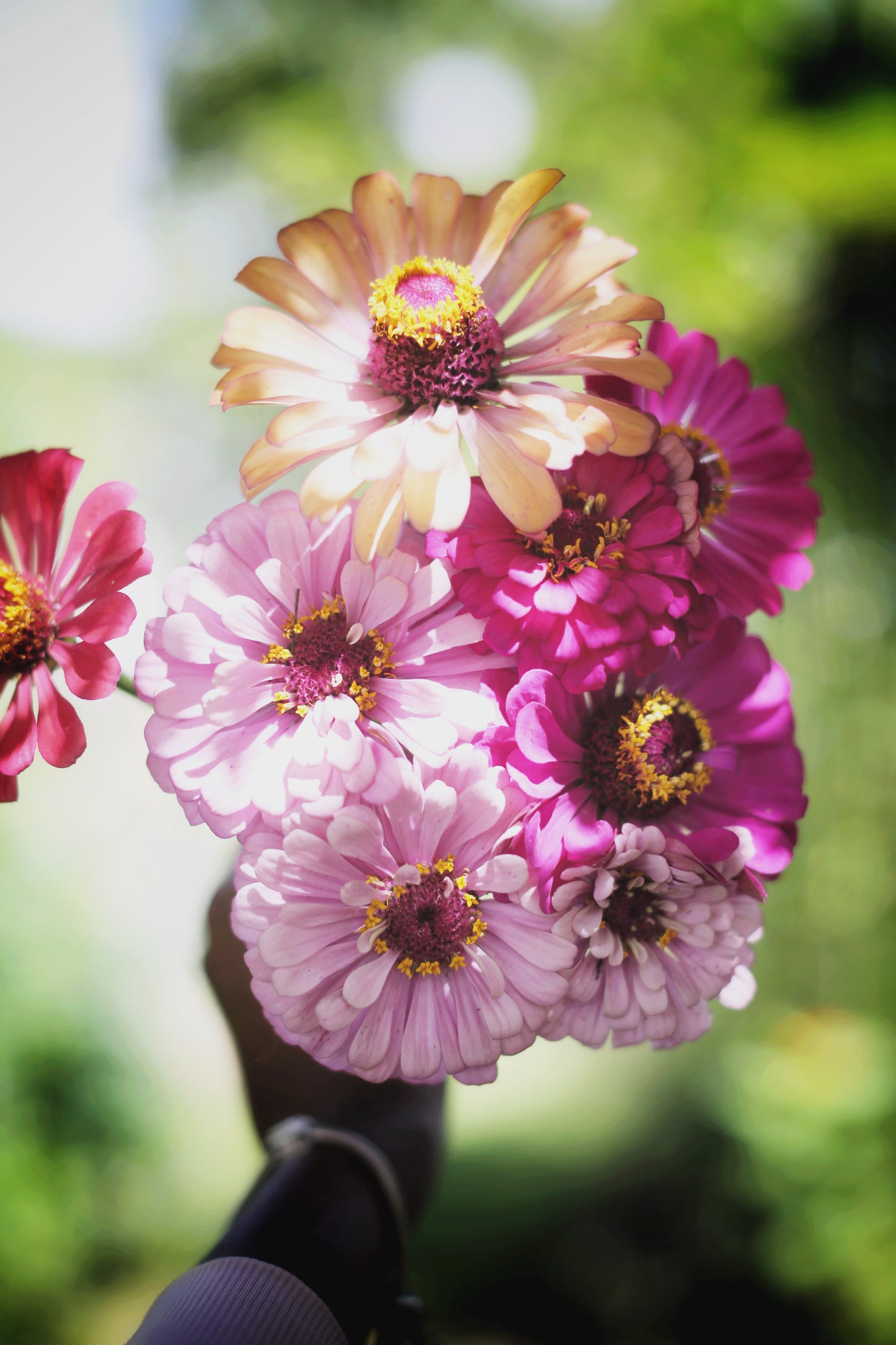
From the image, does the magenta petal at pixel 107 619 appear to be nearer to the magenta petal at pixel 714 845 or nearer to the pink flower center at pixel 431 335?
the pink flower center at pixel 431 335

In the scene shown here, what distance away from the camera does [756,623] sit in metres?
1.00

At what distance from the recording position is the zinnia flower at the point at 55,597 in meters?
0.40

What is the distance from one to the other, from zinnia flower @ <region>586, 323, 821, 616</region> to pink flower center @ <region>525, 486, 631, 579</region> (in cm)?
7

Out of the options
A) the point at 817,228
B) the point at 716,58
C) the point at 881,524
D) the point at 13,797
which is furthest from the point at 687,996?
the point at 716,58

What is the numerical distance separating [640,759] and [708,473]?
173mm

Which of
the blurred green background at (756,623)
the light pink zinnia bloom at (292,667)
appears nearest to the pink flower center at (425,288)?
the light pink zinnia bloom at (292,667)

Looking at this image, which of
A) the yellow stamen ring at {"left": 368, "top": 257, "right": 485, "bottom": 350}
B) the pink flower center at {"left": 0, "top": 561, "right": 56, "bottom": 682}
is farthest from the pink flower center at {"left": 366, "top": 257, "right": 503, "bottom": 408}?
the pink flower center at {"left": 0, "top": 561, "right": 56, "bottom": 682}

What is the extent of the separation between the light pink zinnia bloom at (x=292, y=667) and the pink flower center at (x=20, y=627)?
0.09 m

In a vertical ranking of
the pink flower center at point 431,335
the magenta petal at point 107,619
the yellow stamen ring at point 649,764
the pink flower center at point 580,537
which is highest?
the pink flower center at point 431,335

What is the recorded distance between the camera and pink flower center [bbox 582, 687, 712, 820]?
0.41m

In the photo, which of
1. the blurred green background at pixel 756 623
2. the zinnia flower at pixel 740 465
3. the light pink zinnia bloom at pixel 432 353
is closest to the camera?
the light pink zinnia bloom at pixel 432 353

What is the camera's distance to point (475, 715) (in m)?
0.38

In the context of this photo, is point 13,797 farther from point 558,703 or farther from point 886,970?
point 886,970

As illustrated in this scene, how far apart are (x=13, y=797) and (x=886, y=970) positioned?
0.99m
